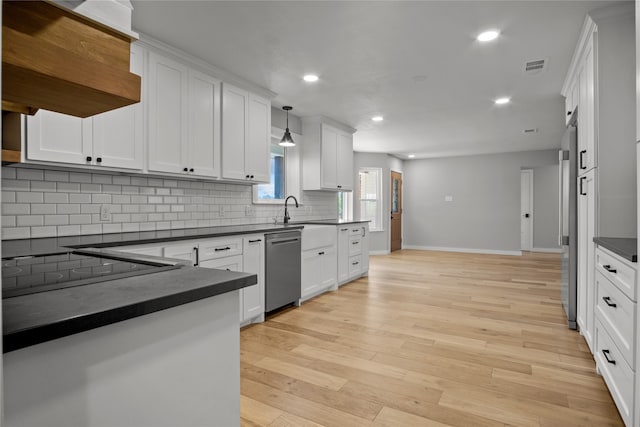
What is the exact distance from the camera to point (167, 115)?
9.76 feet

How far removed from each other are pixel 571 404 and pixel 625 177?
1486 millimetres

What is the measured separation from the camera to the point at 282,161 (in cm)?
514

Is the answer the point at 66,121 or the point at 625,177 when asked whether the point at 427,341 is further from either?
the point at 66,121

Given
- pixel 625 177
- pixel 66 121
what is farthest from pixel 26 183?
pixel 625 177

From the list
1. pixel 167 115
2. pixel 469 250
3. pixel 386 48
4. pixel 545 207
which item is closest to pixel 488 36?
pixel 386 48

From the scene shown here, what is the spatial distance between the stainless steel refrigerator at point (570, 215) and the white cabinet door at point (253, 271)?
110 inches

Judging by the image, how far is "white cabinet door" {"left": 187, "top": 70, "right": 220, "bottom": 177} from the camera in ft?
10.5

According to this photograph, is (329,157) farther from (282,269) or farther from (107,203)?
(107,203)

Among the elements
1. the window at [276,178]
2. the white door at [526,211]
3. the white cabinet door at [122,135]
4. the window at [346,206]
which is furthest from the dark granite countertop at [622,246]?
the white door at [526,211]

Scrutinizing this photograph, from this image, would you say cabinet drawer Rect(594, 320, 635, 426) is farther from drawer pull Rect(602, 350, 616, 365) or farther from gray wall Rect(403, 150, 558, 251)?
gray wall Rect(403, 150, 558, 251)

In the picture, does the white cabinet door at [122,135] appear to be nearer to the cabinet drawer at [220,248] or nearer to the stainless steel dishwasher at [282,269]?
the cabinet drawer at [220,248]

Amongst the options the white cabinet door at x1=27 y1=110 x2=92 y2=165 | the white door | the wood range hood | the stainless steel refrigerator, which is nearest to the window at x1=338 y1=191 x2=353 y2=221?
the white door

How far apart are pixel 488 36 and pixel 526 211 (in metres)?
7.45

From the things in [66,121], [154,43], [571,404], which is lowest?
[571,404]
